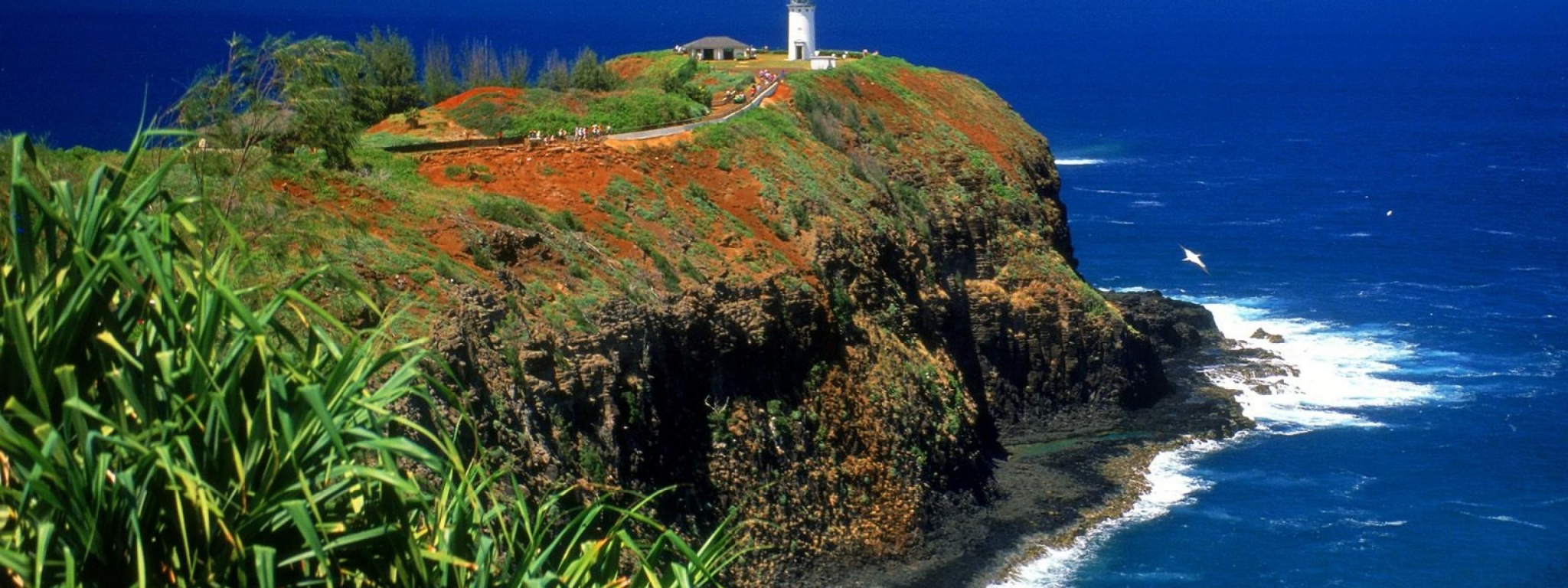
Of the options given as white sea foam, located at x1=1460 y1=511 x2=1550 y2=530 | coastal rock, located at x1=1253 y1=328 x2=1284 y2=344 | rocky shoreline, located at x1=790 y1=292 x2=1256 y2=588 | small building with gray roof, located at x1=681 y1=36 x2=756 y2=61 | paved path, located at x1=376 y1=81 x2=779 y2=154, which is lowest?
white sea foam, located at x1=1460 y1=511 x2=1550 y2=530

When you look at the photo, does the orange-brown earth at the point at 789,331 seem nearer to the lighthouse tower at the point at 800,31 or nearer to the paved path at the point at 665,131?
the paved path at the point at 665,131

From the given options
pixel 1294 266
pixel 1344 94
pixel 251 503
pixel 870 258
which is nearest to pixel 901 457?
pixel 870 258

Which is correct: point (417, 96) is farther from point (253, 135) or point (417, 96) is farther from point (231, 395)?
point (231, 395)

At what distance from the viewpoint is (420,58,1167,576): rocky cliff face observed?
31.6m

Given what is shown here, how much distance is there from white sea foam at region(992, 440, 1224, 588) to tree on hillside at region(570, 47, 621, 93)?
75.1 ft

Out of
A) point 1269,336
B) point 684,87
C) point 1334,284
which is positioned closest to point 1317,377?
point 1269,336

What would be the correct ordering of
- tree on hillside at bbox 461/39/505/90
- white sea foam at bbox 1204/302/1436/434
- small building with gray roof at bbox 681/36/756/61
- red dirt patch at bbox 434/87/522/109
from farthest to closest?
1. small building with gray roof at bbox 681/36/756/61
2. tree on hillside at bbox 461/39/505/90
3. white sea foam at bbox 1204/302/1436/434
4. red dirt patch at bbox 434/87/522/109

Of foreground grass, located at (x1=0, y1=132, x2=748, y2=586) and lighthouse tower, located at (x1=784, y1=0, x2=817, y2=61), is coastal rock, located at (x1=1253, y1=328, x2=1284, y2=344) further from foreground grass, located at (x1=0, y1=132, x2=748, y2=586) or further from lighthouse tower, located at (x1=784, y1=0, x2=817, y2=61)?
foreground grass, located at (x1=0, y1=132, x2=748, y2=586)

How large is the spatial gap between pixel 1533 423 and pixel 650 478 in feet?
92.8

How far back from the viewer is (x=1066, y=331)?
4791 centimetres

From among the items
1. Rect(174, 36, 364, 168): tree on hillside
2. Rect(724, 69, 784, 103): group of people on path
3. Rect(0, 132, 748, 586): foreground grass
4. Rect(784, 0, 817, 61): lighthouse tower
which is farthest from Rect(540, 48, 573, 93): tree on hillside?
Rect(0, 132, 748, 586): foreground grass

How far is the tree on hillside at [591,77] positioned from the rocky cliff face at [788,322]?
317 inches

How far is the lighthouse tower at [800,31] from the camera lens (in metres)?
65.7

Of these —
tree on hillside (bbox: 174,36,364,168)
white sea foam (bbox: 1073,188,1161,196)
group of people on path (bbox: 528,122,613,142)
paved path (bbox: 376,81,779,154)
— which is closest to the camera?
tree on hillside (bbox: 174,36,364,168)
